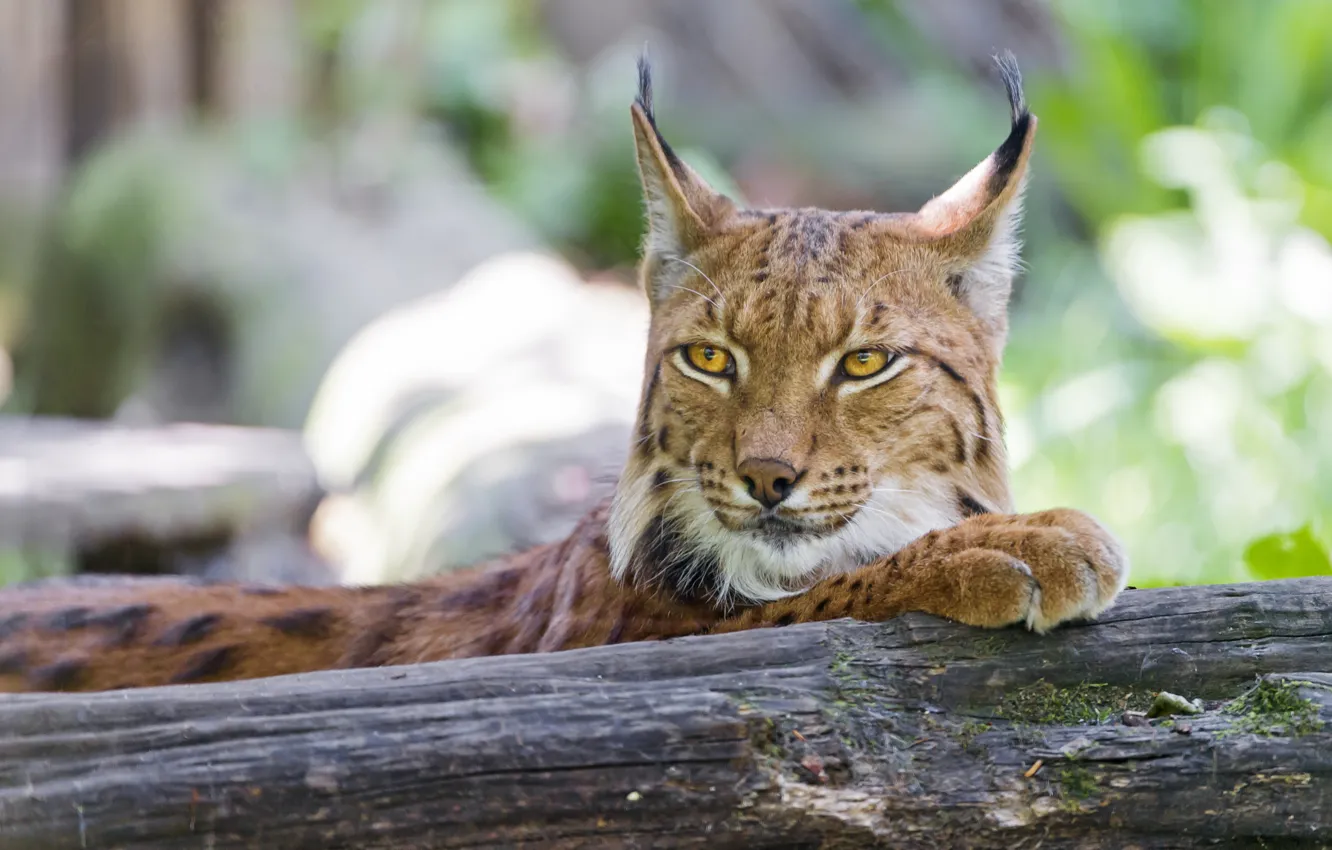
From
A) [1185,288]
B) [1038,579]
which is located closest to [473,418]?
[1185,288]

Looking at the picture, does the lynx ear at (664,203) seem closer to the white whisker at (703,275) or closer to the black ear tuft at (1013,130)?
the white whisker at (703,275)

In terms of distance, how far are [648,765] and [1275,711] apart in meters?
1.23

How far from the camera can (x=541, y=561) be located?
4.17 m

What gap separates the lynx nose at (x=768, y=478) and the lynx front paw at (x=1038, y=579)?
497 millimetres

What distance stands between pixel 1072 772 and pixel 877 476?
1049 mm

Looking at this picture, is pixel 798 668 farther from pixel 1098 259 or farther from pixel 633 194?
pixel 633 194

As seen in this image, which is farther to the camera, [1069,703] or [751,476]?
[751,476]

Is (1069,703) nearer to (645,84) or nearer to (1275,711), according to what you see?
(1275,711)

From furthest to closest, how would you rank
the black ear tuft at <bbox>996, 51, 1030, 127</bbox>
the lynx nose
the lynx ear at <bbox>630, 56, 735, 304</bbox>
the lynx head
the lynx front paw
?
the lynx ear at <bbox>630, 56, 735, 304</bbox> < the black ear tuft at <bbox>996, 51, 1030, 127</bbox> < the lynx head < the lynx nose < the lynx front paw

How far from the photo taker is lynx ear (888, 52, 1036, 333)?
3.69m

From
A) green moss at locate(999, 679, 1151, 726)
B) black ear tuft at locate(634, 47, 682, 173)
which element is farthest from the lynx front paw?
black ear tuft at locate(634, 47, 682, 173)

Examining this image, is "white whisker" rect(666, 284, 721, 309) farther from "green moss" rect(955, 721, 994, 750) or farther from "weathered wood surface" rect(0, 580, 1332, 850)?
"green moss" rect(955, 721, 994, 750)

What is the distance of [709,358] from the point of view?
371 cm

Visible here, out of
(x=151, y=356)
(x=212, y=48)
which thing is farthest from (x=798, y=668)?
(x=212, y=48)
